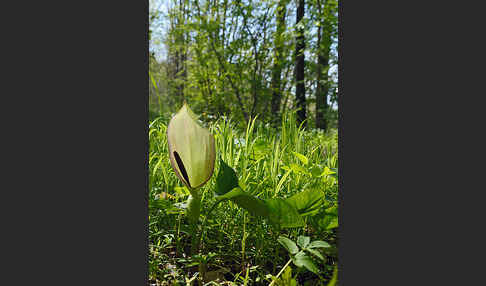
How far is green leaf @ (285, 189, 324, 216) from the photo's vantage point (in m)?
0.50

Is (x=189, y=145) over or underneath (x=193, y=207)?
over

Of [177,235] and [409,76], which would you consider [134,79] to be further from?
[409,76]

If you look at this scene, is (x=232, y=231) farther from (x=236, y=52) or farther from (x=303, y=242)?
(x=236, y=52)

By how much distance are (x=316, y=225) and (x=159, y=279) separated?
13.7 inches

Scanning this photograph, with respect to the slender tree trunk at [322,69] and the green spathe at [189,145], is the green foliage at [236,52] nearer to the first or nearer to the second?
the slender tree trunk at [322,69]

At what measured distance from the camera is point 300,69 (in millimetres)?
1167

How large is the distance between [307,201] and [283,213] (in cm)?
6

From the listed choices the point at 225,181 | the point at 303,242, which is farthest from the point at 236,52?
the point at 303,242

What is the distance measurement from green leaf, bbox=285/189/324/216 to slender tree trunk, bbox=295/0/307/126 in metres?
0.63

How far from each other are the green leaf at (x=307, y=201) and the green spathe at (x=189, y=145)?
0.18 m

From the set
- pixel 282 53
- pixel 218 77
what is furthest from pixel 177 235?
pixel 282 53

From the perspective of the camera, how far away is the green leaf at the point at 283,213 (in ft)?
1.56

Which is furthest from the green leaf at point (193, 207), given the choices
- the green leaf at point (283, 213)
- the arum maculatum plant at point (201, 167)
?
the green leaf at point (283, 213)

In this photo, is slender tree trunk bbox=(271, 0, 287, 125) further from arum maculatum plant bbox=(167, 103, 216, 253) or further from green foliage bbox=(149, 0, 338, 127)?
arum maculatum plant bbox=(167, 103, 216, 253)
